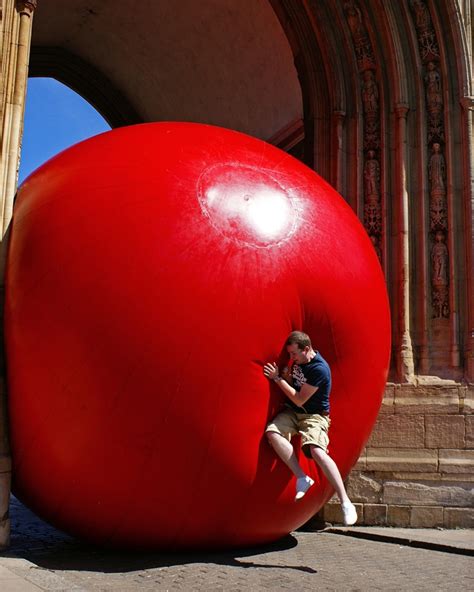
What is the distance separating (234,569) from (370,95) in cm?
556

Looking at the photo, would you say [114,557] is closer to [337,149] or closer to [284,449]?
[284,449]

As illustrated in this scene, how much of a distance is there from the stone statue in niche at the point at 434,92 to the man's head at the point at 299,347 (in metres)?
4.38

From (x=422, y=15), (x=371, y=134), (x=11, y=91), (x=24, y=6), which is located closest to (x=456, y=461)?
(x=371, y=134)

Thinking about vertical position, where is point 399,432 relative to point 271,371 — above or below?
below

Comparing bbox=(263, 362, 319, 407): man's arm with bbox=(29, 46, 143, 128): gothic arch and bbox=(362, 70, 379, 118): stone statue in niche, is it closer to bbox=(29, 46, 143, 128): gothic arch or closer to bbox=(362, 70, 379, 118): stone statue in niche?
bbox=(362, 70, 379, 118): stone statue in niche

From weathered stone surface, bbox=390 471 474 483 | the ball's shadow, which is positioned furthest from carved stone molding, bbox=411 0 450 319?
the ball's shadow

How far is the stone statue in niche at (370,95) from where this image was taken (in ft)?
26.6

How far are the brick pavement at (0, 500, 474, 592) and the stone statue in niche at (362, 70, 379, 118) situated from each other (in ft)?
15.4

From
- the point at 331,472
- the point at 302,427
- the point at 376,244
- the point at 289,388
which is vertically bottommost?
the point at 331,472

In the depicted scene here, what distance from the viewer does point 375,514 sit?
668cm

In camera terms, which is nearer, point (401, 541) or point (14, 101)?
point (14, 101)

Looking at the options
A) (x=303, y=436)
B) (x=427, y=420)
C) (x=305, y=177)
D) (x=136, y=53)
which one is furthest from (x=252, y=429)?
(x=136, y=53)

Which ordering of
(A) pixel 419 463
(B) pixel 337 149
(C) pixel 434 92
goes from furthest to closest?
(B) pixel 337 149, (C) pixel 434 92, (A) pixel 419 463

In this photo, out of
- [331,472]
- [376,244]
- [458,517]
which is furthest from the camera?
[376,244]
